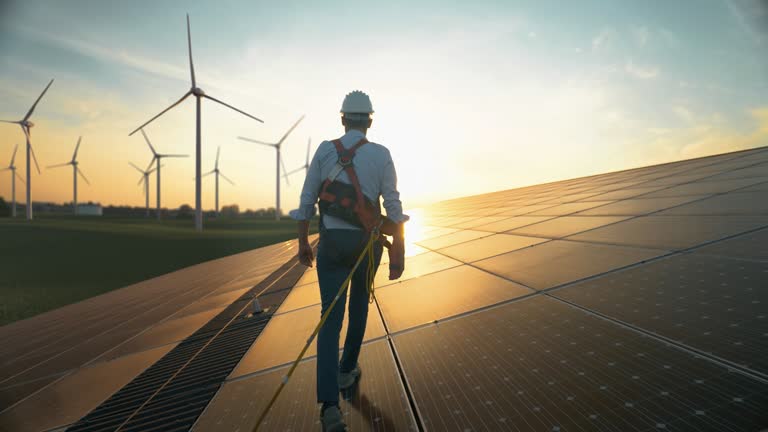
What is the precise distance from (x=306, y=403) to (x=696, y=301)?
3283 mm

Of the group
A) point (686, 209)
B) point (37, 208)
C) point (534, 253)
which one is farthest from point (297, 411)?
point (37, 208)

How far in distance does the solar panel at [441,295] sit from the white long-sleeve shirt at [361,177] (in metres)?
1.54

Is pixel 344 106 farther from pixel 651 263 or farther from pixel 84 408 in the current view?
pixel 84 408

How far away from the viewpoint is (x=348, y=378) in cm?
359

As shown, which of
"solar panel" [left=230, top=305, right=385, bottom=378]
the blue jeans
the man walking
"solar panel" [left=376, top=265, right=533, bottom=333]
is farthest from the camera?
"solar panel" [left=376, top=265, right=533, bottom=333]

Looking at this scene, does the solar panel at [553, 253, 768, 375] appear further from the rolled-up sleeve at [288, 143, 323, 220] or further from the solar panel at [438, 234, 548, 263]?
the solar panel at [438, 234, 548, 263]

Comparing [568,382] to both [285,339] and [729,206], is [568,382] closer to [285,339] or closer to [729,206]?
[285,339]

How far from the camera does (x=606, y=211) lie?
877 cm

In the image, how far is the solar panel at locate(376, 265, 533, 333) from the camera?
4629 mm

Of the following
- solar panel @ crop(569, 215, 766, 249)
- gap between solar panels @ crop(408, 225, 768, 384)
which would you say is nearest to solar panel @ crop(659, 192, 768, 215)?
solar panel @ crop(569, 215, 766, 249)

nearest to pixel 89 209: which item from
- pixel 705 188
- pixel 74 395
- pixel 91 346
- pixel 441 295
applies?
pixel 91 346

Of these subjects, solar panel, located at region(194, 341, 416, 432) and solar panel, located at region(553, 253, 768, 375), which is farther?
solar panel, located at region(194, 341, 416, 432)

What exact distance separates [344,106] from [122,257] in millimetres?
29204

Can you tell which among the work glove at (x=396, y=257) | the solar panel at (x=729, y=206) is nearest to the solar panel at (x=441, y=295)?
the work glove at (x=396, y=257)
